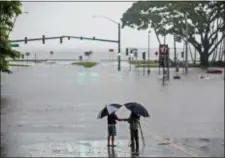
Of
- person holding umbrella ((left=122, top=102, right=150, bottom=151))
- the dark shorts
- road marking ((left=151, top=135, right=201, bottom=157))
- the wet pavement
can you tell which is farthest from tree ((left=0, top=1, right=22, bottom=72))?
road marking ((left=151, top=135, right=201, bottom=157))

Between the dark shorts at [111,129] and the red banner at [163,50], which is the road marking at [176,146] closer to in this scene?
the dark shorts at [111,129]

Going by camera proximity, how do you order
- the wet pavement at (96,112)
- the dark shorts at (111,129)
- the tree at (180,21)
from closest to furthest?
the tree at (180,21) → the dark shorts at (111,129) → the wet pavement at (96,112)

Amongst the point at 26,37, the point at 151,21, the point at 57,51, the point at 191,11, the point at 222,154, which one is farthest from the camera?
the point at 191,11

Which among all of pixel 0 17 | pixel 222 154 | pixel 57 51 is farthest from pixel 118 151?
pixel 57 51

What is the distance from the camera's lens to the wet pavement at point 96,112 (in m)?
5.98

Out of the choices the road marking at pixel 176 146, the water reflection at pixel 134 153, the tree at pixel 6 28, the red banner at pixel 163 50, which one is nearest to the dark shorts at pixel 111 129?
the water reflection at pixel 134 153

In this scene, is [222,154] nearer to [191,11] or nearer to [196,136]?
[196,136]

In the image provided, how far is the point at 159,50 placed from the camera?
4.42m

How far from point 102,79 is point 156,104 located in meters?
0.82

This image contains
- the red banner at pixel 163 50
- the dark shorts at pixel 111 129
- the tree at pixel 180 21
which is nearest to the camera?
the red banner at pixel 163 50

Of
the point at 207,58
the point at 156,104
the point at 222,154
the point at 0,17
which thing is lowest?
the point at 222,154

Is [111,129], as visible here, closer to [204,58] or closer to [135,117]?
[135,117]

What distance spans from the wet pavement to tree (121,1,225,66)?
1.52 feet

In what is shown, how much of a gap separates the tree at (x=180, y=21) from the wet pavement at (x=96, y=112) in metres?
0.46
